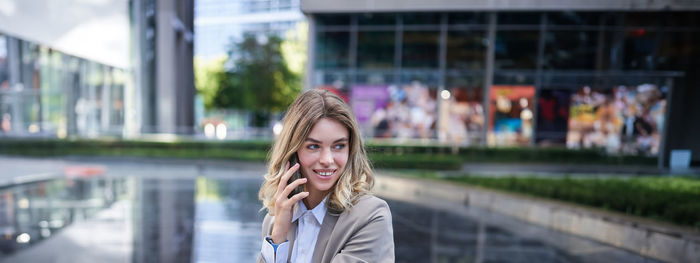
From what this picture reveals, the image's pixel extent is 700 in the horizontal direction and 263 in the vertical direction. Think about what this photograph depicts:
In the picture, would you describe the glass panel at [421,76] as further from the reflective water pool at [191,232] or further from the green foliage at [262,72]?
the reflective water pool at [191,232]

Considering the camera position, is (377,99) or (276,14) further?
(276,14)

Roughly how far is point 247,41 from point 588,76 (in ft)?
71.9

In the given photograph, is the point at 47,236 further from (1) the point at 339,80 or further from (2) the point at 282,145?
(1) the point at 339,80

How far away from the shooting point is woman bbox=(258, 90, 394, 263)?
156cm

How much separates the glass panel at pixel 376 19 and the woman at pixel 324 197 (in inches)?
763

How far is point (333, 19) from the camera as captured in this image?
20.4m

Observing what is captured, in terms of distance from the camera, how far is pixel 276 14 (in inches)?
1524

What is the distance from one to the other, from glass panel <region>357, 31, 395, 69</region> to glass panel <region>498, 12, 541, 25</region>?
5.26 m

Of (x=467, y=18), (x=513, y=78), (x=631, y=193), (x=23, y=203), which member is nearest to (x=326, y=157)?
(x=631, y=193)

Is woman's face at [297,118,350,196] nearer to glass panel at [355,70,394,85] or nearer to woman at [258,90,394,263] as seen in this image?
woman at [258,90,394,263]

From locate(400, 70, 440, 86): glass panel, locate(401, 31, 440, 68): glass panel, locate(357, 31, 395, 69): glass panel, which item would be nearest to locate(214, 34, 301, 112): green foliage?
locate(357, 31, 395, 69): glass panel

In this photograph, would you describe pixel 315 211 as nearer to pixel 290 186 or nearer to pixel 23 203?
pixel 290 186

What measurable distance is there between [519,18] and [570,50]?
9.13 ft

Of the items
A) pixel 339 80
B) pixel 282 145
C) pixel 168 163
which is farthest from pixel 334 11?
pixel 282 145
